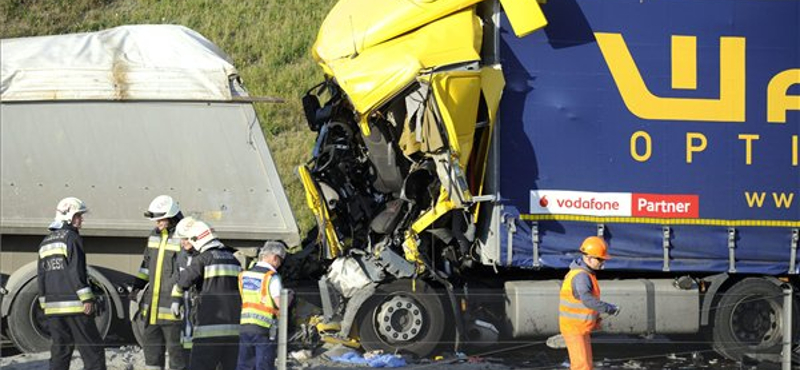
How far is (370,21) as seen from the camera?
12.8 meters

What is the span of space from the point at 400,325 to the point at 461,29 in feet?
9.81

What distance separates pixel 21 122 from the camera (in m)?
12.6

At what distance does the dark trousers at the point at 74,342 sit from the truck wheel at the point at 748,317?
626cm

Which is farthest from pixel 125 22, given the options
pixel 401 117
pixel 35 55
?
pixel 401 117

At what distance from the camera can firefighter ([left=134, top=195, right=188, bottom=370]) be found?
1055 centimetres

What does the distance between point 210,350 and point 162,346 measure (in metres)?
0.74

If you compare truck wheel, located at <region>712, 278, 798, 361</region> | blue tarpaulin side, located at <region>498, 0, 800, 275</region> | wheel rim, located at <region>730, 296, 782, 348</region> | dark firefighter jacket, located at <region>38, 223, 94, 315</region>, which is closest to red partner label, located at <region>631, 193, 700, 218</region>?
blue tarpaulin side, located at <region>498, 0, 800, 275</region>

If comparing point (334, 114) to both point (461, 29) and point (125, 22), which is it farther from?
point (125, 22)

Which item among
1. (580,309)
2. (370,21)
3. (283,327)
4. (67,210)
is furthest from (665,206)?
(67,210)

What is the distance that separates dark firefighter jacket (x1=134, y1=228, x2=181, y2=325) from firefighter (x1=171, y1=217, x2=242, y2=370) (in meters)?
0.30

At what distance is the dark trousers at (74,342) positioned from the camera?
34.0 ft

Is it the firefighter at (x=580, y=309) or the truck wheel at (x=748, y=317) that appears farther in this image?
the truck wheel at (x=748, y=317)

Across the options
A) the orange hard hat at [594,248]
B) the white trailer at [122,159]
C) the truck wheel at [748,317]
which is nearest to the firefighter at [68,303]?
the white trailer at [122,159]

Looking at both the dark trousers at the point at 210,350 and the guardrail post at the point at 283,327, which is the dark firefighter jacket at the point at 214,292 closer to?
the dark trousers at the point at 210,350
